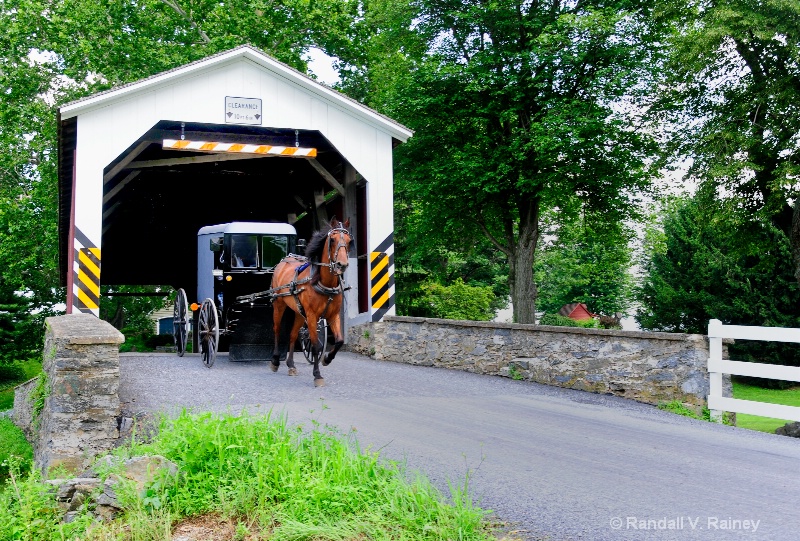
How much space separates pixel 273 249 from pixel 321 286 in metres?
3.61

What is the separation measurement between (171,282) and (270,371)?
14320mm

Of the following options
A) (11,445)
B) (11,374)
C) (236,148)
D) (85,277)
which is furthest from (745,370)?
(11,374)

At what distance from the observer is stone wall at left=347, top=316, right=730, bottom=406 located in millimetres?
9461

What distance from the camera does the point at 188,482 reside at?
548cm

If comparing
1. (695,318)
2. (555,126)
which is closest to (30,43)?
(555,126)

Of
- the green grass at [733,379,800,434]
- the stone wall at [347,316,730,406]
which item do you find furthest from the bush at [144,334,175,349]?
the green grass at [733,379,800,434]

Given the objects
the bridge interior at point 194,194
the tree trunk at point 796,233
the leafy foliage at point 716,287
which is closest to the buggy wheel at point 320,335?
the bridge interior at point 194,194

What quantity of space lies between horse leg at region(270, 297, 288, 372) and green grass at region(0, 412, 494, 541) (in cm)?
591

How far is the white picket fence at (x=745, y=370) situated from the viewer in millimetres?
8359

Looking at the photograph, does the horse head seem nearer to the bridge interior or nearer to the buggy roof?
the buggy roof

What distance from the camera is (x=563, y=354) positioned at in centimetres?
1123

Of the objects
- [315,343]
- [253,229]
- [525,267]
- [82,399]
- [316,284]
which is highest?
[253,229]

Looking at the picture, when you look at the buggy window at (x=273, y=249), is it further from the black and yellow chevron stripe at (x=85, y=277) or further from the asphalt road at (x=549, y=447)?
the black and yellow chevron stripe at (x=85, y=277)

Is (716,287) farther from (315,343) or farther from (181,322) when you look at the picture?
(315,343)
